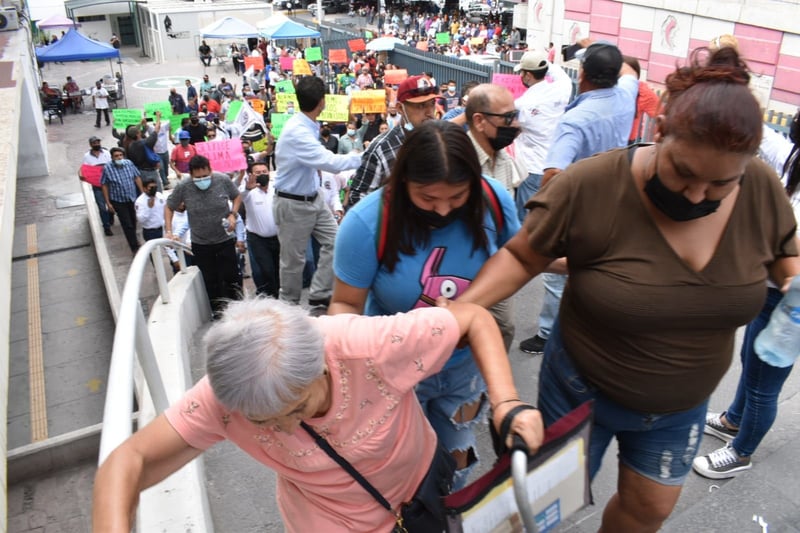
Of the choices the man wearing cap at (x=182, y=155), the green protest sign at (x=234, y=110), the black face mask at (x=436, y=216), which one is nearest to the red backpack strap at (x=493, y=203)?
the black face mask at (x=436, y=216)

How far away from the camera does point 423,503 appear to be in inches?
72.5

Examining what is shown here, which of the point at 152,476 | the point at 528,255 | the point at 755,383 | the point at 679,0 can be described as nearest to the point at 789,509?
the point at 755,383

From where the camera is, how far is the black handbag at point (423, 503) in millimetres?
1763

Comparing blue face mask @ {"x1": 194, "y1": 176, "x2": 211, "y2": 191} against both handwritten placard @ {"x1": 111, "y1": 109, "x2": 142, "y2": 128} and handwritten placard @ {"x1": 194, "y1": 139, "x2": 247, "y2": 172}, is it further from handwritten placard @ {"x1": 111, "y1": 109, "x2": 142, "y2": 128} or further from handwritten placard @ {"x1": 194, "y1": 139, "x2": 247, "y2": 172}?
handwritten placard @ {"x1": 111, "y1": 109, "x2": 142, "y2": 128}

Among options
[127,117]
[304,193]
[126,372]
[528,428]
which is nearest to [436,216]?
[528,428]

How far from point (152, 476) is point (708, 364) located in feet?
4.88

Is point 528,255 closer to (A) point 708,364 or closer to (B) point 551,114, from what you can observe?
(A) point 708,364

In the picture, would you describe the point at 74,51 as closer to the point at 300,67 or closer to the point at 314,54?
the point at 314,54

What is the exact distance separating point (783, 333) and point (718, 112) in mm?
1010

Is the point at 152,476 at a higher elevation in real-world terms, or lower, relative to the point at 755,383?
higher

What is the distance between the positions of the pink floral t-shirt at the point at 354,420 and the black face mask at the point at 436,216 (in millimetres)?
454

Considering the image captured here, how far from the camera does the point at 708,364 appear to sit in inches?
69.7

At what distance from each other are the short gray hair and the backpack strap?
693 millimetres

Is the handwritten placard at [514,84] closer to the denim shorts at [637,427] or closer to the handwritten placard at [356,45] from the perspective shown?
the denim shorts at [637,427]
